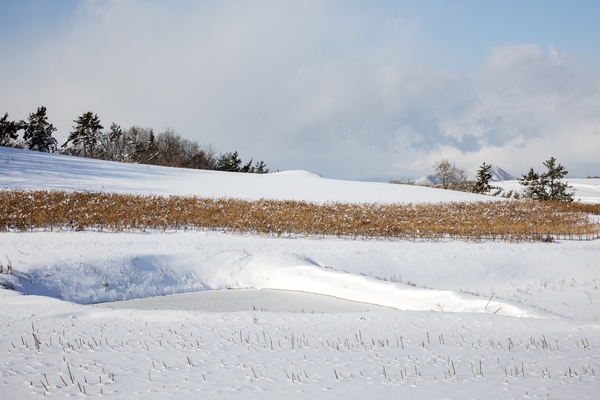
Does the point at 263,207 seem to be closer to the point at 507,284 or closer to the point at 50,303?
the point at 507,284

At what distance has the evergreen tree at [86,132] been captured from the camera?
2464 inches

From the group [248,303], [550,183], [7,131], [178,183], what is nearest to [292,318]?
[248,303]

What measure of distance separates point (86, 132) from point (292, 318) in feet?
209

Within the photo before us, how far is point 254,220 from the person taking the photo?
18.0 meters

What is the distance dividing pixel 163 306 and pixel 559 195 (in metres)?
44.1

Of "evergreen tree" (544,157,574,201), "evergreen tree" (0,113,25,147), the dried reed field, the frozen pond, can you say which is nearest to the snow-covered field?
the frozen pond

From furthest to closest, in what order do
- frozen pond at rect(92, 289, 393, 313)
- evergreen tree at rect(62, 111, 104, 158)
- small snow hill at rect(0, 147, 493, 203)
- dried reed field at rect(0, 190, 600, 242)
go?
evergreen tree at rect(62, 111, 104, 158) → small snow hill at rect(0, 147, 493, 203) → dried reed field at rect(0, 190, 600, 242) → frozen pond at rect(92, 289, 393, 313)

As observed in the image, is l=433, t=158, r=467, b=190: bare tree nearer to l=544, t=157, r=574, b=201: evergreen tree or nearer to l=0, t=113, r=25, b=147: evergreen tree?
l=544, t=157, r=574, b=201: evergreen tree

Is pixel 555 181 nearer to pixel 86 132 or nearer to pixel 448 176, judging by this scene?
pixel 448 176

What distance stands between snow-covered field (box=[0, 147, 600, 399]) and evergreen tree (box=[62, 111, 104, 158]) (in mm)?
53199

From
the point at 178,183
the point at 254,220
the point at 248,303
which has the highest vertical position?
the point at 178,183

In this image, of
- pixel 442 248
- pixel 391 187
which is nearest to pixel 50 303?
pixel 442 248

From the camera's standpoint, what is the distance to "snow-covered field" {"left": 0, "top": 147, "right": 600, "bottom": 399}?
4793 millimetres

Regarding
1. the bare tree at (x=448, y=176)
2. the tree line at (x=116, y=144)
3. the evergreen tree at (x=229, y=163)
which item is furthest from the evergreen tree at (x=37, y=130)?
the bare tree at (x=448, y=176)
